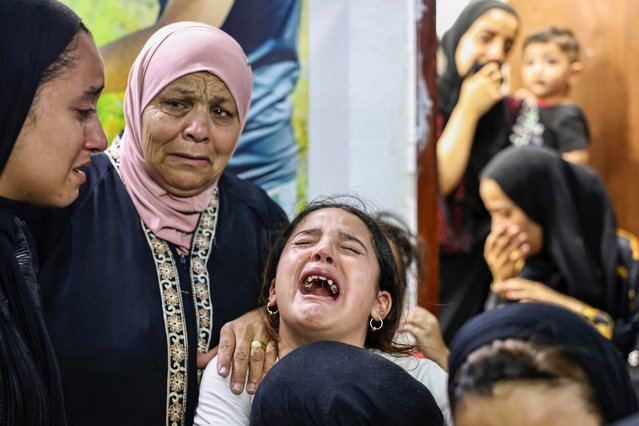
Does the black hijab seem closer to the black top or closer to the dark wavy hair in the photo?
the dark wavy hair

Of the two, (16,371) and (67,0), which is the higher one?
(67,0)

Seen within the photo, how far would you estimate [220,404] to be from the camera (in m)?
1.70

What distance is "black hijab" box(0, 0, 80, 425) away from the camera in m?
1.47

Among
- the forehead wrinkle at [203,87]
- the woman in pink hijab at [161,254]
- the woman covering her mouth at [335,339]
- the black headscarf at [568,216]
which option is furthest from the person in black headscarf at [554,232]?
the forehead wrinkle at [203,87]


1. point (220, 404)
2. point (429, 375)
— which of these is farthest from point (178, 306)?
point (429, 375)

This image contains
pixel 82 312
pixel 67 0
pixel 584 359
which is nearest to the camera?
pixel 584 359

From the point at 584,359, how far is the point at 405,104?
5.89ft

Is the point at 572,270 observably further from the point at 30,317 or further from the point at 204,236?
the point at 30,317

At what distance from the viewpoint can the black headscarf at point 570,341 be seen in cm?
116

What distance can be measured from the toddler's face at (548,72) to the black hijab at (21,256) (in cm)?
157

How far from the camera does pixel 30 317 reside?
1.53 metres

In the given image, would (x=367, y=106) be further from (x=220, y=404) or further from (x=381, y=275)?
(x=220, y=404)

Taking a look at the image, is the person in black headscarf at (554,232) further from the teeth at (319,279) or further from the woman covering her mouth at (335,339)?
the teeth at (319,279)

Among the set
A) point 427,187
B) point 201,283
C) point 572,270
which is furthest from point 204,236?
point 572,270
